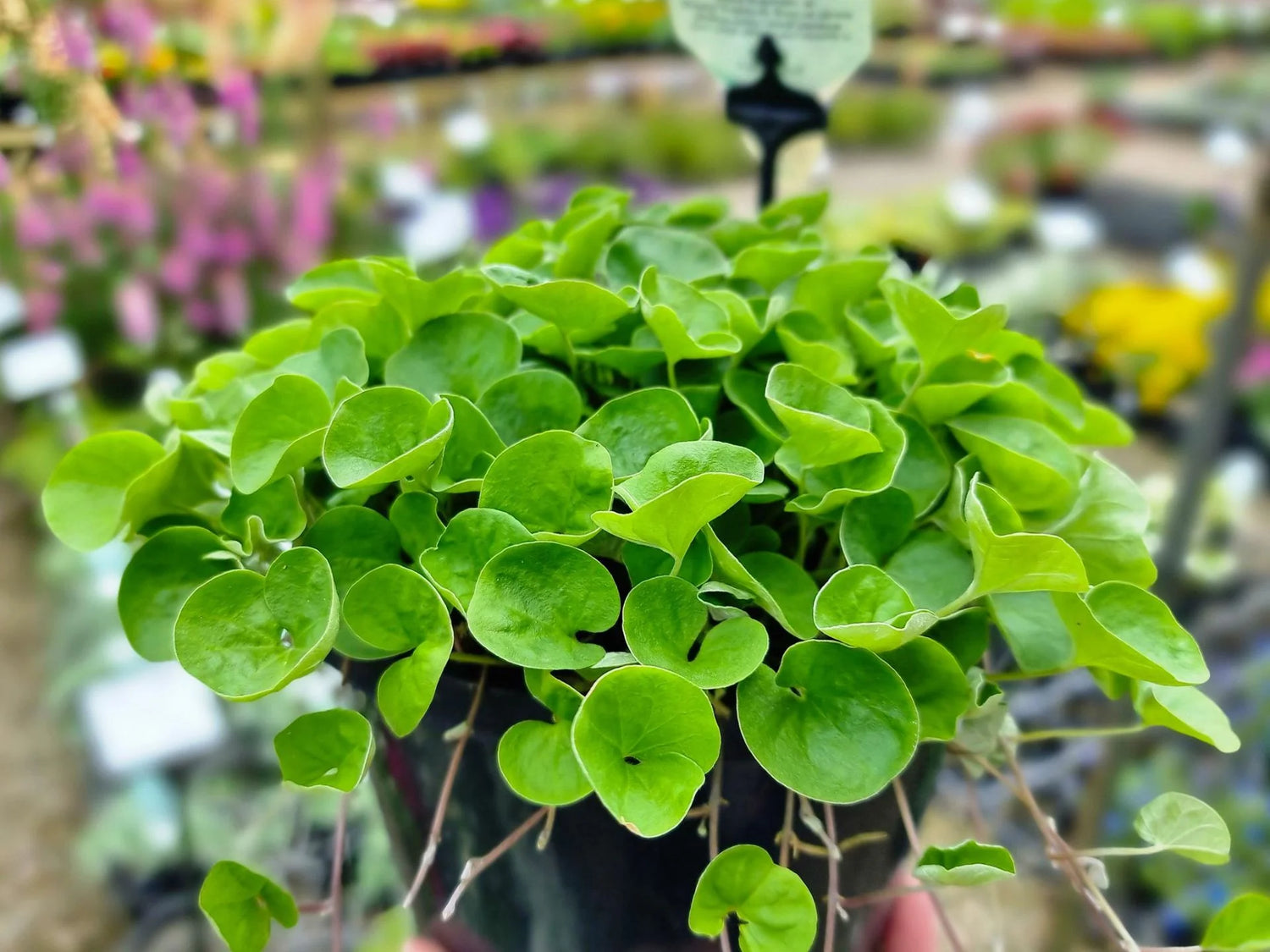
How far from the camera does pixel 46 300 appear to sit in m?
1.30

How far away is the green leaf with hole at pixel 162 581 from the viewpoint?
0.36m

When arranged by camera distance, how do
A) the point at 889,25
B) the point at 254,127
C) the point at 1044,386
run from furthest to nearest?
the point at 889,25 → the point at 254,127 → the point at 1044,386

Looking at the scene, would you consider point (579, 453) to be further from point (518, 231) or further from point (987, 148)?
point (987, 148)

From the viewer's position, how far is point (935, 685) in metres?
0.33

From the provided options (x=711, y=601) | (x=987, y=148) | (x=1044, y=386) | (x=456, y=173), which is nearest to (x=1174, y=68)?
(x=987, y=148)

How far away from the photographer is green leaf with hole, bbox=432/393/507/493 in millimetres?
356

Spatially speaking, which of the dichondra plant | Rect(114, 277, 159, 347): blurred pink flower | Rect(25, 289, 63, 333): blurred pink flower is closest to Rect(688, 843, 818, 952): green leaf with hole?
the dichondra plant

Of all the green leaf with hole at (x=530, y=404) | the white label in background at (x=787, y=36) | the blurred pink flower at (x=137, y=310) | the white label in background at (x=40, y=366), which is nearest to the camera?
the green leaf with hole at (x=530, y=404)

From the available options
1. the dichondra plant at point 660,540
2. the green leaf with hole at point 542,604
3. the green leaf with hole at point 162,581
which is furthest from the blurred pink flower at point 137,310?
the green leaf with hole at point 542,604

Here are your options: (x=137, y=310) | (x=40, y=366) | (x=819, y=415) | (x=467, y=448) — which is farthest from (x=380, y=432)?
(x=137, y=310)

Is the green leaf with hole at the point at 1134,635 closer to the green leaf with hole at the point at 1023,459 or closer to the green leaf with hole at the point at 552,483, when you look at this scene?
the green leaf with hole at the point at 1023,459

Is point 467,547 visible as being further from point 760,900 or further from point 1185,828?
point 1185,828

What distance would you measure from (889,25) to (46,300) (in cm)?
154

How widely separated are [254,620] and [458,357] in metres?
0.13
